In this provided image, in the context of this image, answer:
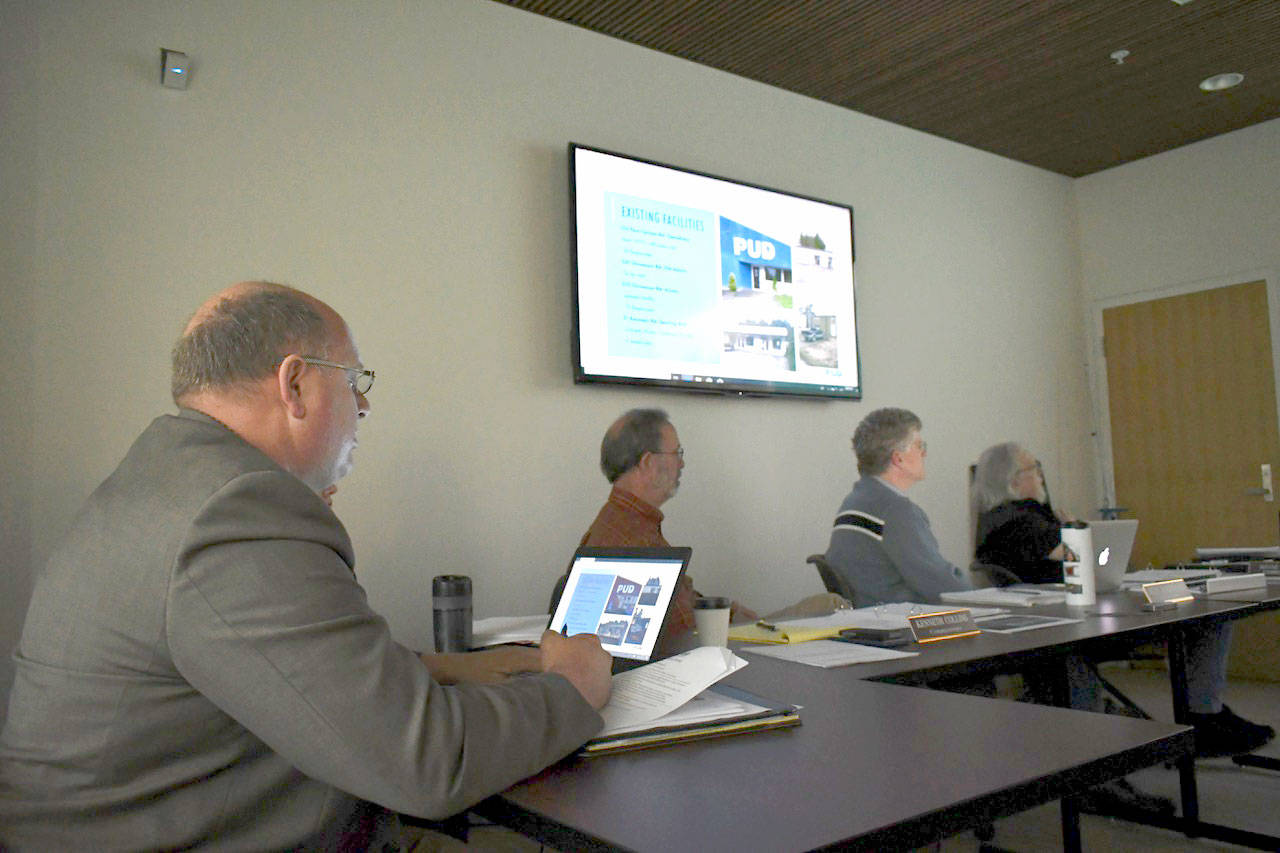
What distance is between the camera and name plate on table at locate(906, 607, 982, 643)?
1.96 meters

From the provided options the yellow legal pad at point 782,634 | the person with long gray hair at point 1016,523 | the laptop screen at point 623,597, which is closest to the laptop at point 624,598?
the laptop screen at point 623,597

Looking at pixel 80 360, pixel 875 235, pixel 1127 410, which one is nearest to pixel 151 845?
pixel 80 360

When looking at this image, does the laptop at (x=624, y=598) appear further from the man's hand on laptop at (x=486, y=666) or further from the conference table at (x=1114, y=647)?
the conference table at (x=1114, y=647)

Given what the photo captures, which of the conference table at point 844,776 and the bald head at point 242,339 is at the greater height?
the bald head at point 242,339

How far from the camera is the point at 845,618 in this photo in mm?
2252

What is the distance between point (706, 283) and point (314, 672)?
326 cm

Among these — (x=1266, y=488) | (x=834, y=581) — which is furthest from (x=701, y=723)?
(x=1266, y=488)

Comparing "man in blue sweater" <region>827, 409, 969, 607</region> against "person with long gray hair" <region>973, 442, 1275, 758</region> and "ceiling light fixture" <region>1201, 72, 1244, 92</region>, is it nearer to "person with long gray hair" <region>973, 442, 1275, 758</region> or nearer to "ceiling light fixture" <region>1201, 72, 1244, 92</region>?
"person with long gray hair" <region>973, 442, 1275, 758</region>

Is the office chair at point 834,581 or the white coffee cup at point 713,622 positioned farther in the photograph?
the office chair at point 834,581

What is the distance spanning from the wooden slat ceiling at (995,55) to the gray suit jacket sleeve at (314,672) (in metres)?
3.15

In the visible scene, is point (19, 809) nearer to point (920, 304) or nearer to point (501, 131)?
point (501, 131)

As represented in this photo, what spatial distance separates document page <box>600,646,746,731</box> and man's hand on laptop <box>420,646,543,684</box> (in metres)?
0.15

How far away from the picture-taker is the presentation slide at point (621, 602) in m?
1.56

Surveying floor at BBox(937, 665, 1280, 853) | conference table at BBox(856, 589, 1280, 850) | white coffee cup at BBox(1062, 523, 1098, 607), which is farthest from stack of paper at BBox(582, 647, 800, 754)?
white coffee cup at BBox(1062, 523, 1098, 607)
